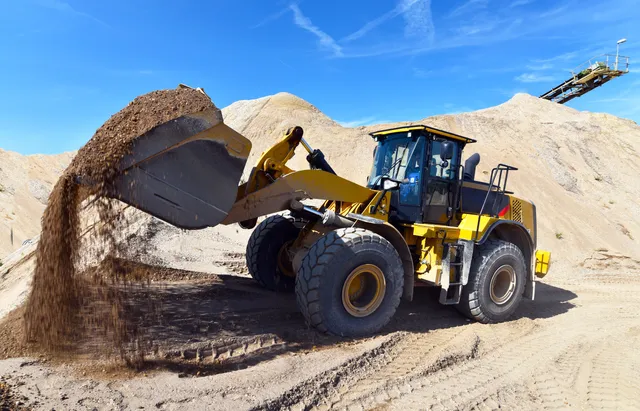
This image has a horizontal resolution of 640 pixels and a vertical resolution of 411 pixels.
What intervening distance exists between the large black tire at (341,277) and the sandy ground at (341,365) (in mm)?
225

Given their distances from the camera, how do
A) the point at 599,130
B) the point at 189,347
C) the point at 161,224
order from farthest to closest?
the point at 599,130
the point at 161,224
the point at 189,347

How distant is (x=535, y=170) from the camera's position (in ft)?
66.6

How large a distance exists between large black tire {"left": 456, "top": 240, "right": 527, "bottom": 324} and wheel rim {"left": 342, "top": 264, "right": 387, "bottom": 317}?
1.67 meters

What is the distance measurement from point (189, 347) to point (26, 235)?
19.4 meters

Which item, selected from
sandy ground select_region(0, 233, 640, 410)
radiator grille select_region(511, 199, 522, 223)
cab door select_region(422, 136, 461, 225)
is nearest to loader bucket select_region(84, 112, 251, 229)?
sandy ground select_region(0, 233, 640, 410)

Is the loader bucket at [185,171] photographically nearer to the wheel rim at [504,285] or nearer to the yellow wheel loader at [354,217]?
the yellow wheel loader at [354,217]

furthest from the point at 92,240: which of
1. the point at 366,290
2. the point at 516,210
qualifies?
the point at 516,210

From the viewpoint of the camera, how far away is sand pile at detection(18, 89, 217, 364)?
12.6 ft

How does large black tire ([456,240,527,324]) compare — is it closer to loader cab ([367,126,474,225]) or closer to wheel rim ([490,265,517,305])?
wheel rim ([490,265,517,305])

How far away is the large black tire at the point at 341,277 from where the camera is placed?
191 inches

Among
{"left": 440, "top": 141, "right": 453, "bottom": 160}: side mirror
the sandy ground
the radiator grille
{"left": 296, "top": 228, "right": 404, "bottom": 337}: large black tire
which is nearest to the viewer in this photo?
the sandy ground

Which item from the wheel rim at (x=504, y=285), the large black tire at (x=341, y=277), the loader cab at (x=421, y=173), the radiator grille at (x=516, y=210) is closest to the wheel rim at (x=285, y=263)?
the loader cab at (x=421, y=173)

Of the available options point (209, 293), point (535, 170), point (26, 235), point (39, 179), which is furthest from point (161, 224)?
point (39, 179)

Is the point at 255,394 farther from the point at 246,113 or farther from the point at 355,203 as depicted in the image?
the point at 246,113
